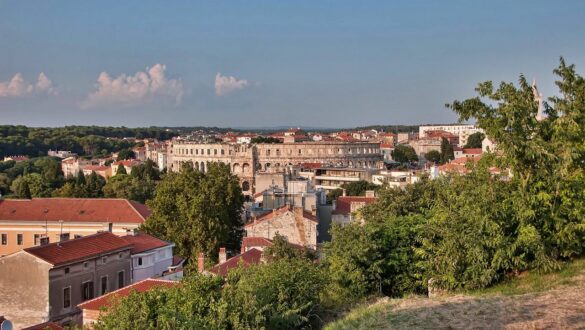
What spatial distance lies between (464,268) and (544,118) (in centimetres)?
487

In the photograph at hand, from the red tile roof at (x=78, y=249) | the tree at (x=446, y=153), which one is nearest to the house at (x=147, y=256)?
the red tile roof at (x=78, y=249)

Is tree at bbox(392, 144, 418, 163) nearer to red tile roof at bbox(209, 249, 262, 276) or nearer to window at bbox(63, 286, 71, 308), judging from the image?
red tile roof at bbox(209, 249, 262, 276)

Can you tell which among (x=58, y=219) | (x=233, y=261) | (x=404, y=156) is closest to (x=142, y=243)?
(x=233, y=261)

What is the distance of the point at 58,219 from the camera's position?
38.4 m

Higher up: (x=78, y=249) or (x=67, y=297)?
(x=78, y=249)

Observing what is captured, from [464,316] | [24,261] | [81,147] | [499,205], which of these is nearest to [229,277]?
[464,316]

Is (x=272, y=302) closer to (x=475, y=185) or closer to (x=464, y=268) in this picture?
(x=464, y=268)

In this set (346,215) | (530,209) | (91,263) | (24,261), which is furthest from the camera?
(346,215)

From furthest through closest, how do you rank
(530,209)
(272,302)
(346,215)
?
(346,215)
(530,209)
(272,302)

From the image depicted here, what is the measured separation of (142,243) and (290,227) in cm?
728

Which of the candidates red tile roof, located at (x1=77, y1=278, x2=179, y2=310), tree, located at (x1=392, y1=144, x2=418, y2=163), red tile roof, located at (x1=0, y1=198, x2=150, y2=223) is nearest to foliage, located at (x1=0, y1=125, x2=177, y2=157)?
tree, located at (x1=392, y1=144, x2=418, y2=163)

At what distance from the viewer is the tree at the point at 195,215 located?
34000 mm

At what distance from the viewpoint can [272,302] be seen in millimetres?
13375

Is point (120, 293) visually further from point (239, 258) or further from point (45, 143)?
point (45, 143)
